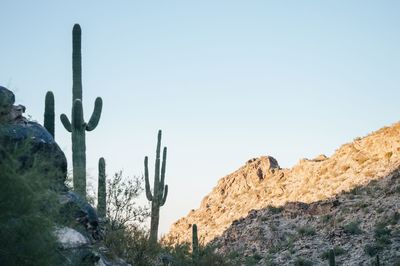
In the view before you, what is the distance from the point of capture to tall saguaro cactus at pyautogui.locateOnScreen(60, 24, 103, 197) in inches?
632

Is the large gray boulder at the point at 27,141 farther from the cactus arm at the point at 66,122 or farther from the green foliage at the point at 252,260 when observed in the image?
the green foliage at the point at 252,260

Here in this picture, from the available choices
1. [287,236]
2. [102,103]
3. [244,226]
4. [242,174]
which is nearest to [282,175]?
[242,174]

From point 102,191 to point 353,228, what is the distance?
44.6ft

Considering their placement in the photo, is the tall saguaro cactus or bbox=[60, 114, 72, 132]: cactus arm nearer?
the tall saguaro cactus

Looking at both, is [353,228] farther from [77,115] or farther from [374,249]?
[77,115]

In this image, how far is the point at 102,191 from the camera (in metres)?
17.5

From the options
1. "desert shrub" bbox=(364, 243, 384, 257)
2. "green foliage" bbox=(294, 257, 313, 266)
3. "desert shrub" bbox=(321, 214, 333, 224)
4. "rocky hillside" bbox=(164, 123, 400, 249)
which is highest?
"rocky hillside" bbox=(164, 123, 400, 249)

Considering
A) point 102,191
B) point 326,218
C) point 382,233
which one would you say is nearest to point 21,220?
point 102,191

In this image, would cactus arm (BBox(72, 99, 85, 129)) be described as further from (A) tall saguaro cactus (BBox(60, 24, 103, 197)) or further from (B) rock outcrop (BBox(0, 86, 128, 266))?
(B) rock outcrop (BBox(0, 86, 128, 266))

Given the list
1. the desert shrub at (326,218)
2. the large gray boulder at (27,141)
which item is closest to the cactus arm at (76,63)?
the large gray boulder at (27,141)

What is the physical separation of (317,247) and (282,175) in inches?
568

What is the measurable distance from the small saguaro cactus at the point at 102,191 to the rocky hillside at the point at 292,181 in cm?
1437

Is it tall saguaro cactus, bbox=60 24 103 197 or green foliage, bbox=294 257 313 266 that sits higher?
tall saguaro cactus, bbox=60 24 103 197

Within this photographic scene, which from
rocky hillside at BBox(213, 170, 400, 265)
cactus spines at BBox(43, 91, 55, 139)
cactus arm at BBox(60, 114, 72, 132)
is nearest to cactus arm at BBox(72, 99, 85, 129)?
cactus arm at BBox(60, 114, 72, 132)
